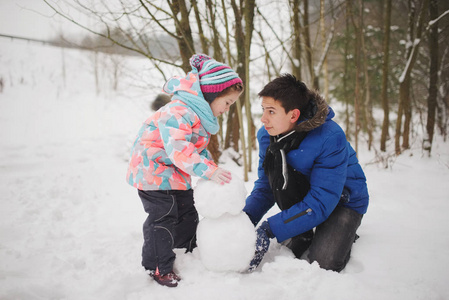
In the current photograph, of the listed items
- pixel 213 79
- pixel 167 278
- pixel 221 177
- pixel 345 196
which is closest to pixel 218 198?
pixel 221 177

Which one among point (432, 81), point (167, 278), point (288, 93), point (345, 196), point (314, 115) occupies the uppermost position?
point (432, 81)

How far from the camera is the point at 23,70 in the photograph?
538 inches

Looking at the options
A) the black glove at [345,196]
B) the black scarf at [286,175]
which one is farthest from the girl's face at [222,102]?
the black glove at [345,196]

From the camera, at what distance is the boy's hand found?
137cm

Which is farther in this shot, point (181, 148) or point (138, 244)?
point (138, 244)

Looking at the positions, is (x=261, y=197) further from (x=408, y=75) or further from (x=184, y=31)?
(x=408, y=75)

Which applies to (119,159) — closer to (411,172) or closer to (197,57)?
(197,57)

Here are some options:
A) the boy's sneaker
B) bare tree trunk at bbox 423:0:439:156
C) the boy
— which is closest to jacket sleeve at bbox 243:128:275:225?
the boy

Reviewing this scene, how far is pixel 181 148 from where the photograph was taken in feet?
4.60

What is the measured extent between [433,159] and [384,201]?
227 cm

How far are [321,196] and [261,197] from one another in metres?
0.48

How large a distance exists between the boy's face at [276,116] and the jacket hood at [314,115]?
0.06 meters

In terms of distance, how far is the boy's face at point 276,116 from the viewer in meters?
1.64

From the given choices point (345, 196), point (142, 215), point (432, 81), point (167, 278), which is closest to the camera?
point (167, 278)
